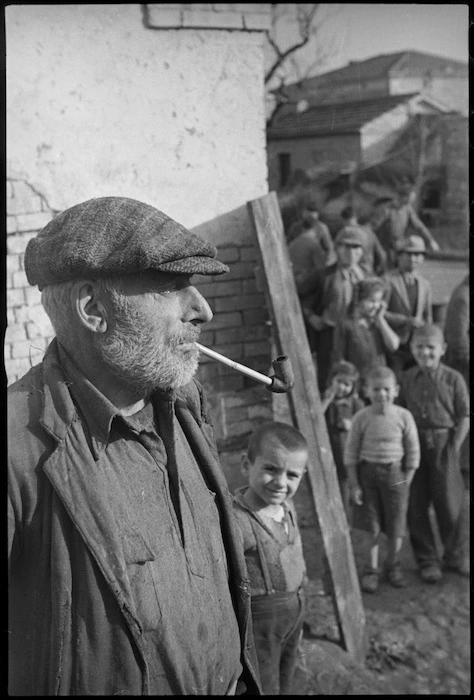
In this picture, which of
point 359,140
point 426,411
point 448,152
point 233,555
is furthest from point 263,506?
point 448,152

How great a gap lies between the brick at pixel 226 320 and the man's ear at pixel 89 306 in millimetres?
1859

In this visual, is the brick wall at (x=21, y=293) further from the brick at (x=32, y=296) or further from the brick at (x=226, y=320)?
the brick at (x=226, y=320)

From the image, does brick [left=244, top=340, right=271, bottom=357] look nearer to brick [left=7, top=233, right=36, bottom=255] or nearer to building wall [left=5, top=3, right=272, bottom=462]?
building wall [left=5, top=3, right=272, bottom=462]

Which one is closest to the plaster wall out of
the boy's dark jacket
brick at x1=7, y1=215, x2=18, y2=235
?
brick at x1=7, y1=215, x2=18, y2=235

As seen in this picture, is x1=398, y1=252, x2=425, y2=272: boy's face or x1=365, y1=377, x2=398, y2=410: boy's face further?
x1=398, y1=252, x2=425, y2=272: boy's face

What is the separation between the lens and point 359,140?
9117mm

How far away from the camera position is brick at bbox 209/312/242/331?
3703 mm

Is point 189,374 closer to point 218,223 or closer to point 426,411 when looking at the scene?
point 218,223

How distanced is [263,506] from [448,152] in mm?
9988

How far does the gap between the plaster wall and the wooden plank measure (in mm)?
507

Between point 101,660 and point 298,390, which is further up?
point 298,390

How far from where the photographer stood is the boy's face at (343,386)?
4.75 meters

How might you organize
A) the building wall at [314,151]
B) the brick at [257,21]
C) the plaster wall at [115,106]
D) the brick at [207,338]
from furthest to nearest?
the building wall at [314,151], the brick at [207,338], the brick at [257,21], the plaster wall at [115,106]

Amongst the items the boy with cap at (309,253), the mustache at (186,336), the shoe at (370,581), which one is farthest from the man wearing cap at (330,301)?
the mustache at (186,336)
